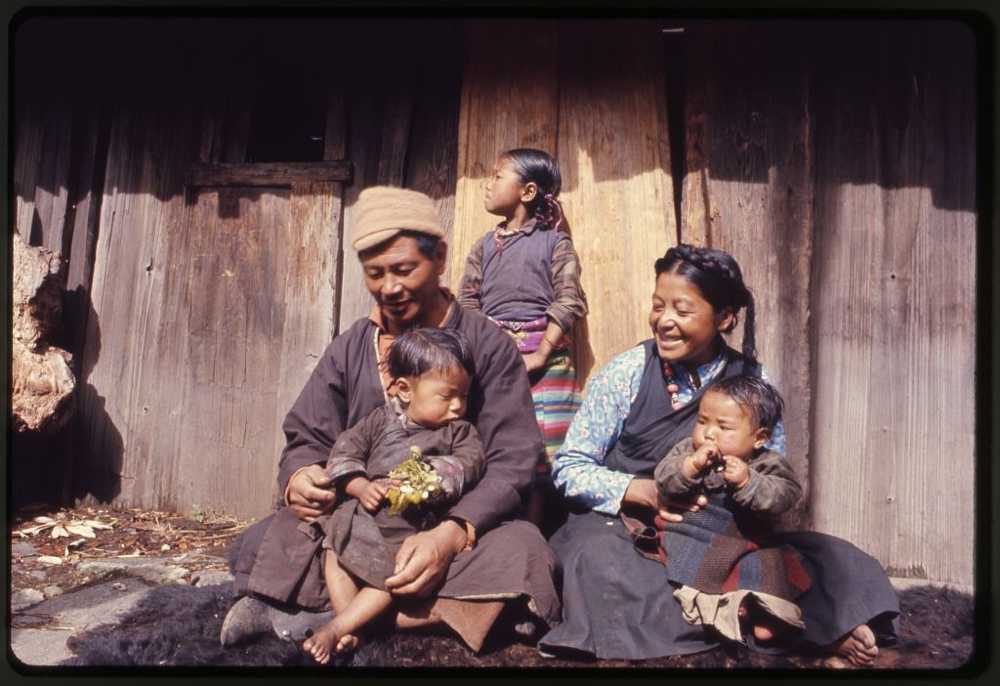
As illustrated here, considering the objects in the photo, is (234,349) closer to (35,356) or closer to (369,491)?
(35,356)

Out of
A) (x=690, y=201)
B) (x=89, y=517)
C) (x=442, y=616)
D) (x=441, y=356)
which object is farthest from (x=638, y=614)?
(x=89, y=517)

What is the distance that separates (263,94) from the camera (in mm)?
3467

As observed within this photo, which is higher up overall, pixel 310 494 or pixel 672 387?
pixel 672 387

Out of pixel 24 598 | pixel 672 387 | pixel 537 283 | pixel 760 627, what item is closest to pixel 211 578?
pixel 24 598

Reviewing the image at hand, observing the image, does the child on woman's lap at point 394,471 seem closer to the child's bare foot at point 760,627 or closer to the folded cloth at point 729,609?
the folded cloth at point 729,609

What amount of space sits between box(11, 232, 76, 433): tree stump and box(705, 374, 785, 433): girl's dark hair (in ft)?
9.25

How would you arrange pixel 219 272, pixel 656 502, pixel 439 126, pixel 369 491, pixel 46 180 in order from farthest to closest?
1. pixel 46 180
2. pixel 439 126
3. pixel 219 272
4. pixel 656 502
5. pixel 369 491

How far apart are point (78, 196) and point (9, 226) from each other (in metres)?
1.00

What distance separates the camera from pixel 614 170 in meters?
3.27

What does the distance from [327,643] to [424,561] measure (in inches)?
14.9

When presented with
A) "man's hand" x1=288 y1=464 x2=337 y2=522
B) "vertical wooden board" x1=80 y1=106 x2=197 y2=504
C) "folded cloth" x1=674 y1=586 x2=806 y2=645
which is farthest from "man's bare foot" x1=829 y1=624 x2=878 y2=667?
"vertical wooden board" x1=80 y1=106 x2=197 y2=504

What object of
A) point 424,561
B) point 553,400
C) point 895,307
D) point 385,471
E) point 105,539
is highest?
point 895,307

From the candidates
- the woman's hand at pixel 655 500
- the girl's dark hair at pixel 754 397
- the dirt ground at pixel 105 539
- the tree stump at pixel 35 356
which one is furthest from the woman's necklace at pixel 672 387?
the tree stump at pixel 35 356

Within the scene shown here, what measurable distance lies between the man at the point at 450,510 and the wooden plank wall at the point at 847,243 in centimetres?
118
